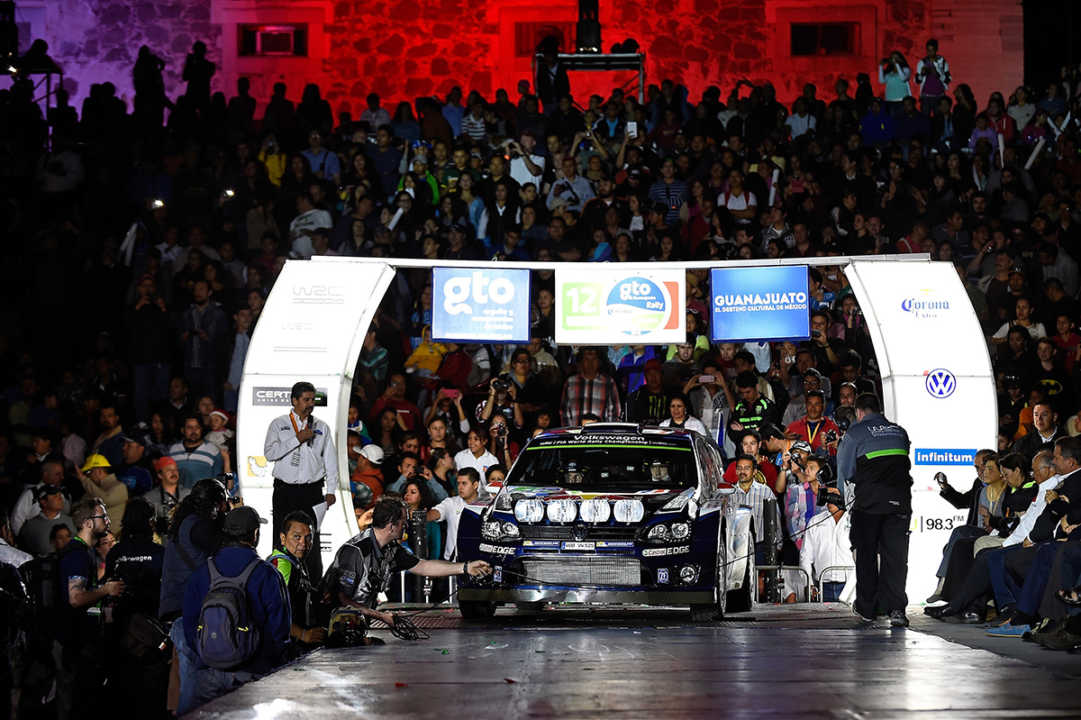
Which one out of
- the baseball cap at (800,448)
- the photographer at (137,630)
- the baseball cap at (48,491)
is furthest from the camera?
the baseball cap at (800,448)

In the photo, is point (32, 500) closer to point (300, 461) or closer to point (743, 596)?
point (300, 461)

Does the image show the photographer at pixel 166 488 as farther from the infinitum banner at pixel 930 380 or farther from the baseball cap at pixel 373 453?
the infinitum banner at pixel 930 380

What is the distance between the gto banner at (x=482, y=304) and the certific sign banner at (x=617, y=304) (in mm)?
468

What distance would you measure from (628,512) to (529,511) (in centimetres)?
90

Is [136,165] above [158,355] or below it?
above

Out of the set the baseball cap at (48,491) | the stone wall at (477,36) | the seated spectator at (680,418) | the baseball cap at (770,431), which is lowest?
the baseball cap at (48,491)

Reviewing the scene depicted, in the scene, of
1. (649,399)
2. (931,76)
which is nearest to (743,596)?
(649,399)

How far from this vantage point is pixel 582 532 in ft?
47.1

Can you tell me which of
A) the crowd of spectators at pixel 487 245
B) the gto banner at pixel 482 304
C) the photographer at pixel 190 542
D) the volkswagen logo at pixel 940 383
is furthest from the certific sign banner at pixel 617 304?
the photographer at pixel 190 542

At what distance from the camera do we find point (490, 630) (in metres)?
13.7

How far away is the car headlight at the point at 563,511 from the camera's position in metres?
14.5

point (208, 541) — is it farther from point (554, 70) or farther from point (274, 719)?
point (554, 70)

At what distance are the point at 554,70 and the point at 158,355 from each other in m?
9.68

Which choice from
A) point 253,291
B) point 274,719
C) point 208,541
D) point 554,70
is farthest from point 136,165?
point 274,719
